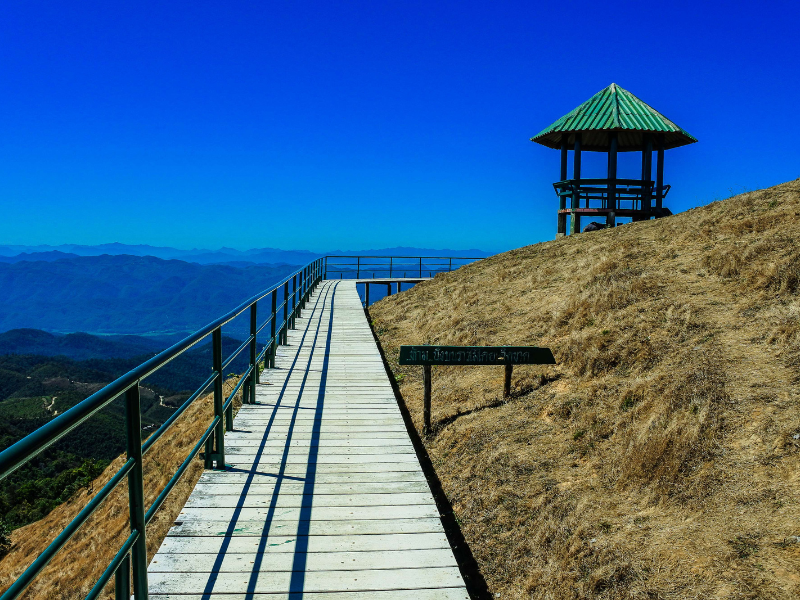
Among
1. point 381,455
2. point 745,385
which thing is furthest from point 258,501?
point 745,385

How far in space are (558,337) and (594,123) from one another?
40.5 ft

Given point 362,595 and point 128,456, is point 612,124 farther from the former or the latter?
point 128,456

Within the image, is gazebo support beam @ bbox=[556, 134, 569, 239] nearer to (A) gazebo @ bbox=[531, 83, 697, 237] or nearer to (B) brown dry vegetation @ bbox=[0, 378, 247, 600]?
(A) gazebo @ bbox=[531, 83, 697, 237]

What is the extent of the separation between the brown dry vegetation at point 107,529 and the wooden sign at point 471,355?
221 centimetres

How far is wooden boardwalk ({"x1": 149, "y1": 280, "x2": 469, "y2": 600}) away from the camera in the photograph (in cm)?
359

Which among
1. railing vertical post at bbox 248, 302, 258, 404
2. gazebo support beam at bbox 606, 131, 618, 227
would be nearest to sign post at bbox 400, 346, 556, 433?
railing vertical post at bbox 248, 302, 258, 404

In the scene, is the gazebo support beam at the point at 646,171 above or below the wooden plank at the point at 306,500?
above

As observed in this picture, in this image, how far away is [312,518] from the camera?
4414 mm

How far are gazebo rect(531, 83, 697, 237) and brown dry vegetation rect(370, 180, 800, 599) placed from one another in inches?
296

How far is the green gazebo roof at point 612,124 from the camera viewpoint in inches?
802

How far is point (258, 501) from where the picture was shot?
4.64 metres

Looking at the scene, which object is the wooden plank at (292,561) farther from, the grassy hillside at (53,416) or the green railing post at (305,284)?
the green railing post at (305,284)

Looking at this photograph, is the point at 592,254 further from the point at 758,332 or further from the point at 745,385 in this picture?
the point at 745,385

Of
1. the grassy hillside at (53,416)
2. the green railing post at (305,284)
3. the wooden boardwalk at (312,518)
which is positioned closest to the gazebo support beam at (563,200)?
the green railing post at (305,284)
